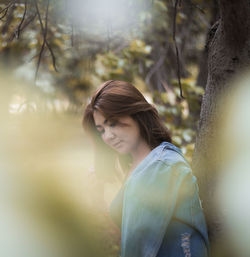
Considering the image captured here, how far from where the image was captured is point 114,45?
401 centimetres

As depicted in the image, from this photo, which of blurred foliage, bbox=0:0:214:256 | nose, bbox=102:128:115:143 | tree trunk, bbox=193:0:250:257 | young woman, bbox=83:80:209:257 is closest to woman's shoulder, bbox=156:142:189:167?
young woman, bbox=83:80:209:257

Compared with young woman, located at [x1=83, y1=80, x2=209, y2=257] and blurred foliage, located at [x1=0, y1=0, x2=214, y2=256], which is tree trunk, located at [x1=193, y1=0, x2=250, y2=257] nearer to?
young woman, located at [x1=83, y1=80, x2=209, y2=257]

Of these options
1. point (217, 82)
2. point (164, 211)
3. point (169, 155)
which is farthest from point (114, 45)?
point (164, 211)

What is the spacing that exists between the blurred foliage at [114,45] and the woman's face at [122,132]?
1.57ft

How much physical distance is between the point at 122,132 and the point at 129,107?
Answer: 14cm

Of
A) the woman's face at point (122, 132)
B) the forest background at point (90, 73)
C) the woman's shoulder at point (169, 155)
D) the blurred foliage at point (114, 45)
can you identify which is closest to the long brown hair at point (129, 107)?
the woman's face at point (122, 132)

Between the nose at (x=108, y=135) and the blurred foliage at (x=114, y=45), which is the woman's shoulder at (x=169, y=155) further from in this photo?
the blurred foliage at (x=114, y=45)

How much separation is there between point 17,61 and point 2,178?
166 centimetres

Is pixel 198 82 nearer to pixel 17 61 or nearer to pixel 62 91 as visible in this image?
pixel 17 61

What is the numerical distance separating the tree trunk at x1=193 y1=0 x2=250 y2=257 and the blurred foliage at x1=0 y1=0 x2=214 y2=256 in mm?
448

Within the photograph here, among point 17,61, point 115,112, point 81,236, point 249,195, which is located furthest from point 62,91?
point 249,195

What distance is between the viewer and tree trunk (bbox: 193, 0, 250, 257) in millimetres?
1040

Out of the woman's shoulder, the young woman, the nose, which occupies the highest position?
the nose

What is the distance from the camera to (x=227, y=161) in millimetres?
1162
